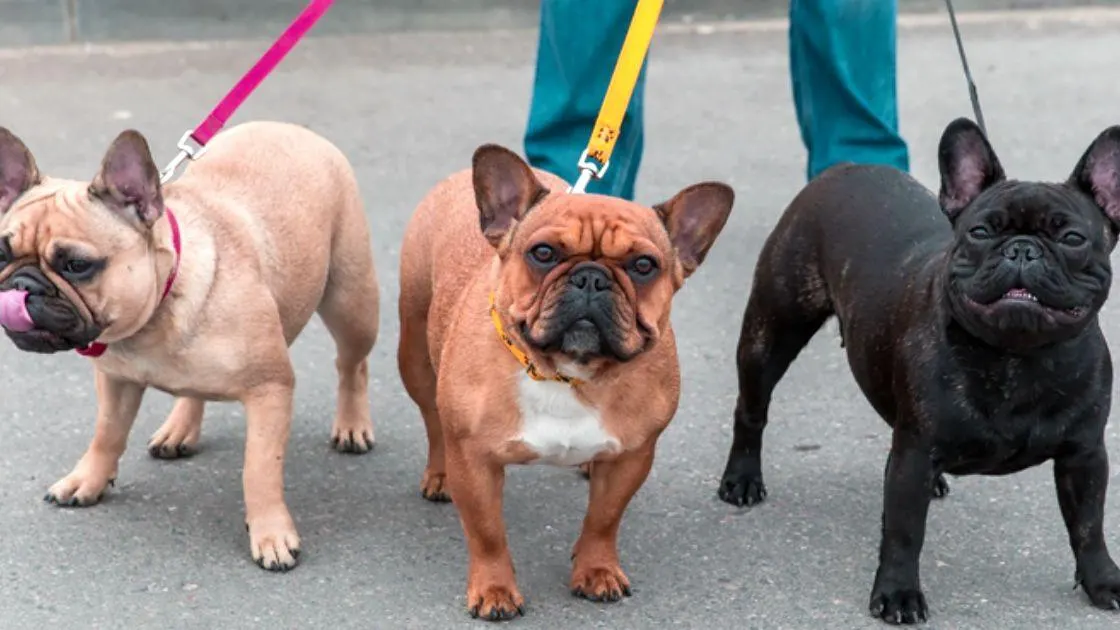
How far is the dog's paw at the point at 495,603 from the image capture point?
4.20m

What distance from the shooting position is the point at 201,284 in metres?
4.44

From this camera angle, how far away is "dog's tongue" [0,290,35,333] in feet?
13.4

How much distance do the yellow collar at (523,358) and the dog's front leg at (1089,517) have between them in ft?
3.99

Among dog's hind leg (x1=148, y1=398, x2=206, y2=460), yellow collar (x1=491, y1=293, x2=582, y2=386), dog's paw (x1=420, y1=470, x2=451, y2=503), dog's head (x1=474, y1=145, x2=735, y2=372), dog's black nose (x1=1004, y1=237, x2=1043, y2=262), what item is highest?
dog's black nose (x1=1004, y1=237, x2=1043, y2=262)

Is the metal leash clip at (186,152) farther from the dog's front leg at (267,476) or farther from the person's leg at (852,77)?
the person's leg at (852,77)

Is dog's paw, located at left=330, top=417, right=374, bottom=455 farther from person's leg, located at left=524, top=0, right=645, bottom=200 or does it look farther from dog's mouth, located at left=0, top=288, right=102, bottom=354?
dog's mouth, located at left=0, top=288, right=102, bottom=354

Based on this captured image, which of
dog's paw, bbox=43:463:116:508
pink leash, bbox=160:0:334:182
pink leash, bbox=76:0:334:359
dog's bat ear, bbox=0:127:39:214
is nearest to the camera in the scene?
dog's bat ear, bbox=0:127:39:214

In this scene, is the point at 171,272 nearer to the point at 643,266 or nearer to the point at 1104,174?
the point at 643,266

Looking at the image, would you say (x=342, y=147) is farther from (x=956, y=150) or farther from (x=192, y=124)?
(x=956, y=150)

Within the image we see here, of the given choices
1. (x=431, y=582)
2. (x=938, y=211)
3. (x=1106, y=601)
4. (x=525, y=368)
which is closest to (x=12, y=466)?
(x=431, y=582)

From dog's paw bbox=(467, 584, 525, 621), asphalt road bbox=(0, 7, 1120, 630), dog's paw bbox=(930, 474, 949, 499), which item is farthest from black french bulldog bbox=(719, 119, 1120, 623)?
dog's paw bbox=(467, 584, 525, 621)

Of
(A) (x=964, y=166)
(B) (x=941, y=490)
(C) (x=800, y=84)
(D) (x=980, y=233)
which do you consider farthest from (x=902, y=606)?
(C) (x=800, y=84)

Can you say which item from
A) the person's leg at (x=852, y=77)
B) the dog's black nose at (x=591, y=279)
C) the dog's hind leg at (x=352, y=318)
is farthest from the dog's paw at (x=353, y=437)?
the person's leg at (x=852, y=77)

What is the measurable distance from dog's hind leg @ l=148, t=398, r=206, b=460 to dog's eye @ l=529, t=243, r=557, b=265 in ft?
5.76
